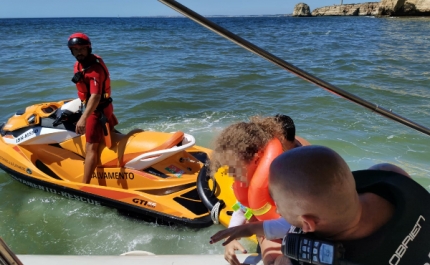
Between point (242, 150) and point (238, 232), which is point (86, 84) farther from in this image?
point (238, 232)

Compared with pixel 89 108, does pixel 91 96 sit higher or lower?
higher

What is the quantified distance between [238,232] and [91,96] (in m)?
2.35

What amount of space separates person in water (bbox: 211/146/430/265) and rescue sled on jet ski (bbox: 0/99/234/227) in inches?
81.7

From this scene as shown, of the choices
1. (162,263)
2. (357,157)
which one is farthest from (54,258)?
(357,157)

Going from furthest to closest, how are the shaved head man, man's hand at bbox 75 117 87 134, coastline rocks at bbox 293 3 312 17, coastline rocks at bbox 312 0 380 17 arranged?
coastline rocks at bbox 293 3 312 17, coastline rocks at bbox 312 0 380 17, man's hand at bbox 75 117 87 134, the shaved head man

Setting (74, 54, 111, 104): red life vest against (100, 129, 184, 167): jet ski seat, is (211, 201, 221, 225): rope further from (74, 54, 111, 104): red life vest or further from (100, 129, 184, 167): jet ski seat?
(74, 54, 111, 104): red life vest

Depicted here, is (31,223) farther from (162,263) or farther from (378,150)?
(378,150)

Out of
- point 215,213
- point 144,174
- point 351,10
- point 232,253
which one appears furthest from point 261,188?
point 351,10

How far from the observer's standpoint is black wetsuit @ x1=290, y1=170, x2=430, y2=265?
1.16m

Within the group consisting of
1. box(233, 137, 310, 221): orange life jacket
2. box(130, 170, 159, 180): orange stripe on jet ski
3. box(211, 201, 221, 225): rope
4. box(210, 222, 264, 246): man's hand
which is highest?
box(233, 137, 310, 221): orange life jacket

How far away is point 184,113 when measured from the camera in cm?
755

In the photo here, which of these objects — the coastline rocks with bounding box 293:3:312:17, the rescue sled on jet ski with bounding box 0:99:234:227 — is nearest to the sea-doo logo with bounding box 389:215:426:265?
the rescue sled on jet ski with bounding box 0:99:234:227

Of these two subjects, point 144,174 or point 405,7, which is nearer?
point 144,174

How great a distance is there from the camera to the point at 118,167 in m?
3.83
